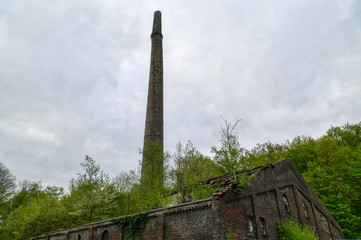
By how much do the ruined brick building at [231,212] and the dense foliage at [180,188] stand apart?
3.57ft

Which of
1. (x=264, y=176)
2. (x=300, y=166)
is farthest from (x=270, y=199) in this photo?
(x=300, y=166)

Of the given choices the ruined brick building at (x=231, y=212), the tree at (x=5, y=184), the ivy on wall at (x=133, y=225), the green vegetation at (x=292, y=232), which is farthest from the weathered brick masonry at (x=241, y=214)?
the tree at (x=5, y=184)

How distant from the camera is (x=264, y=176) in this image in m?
15.8

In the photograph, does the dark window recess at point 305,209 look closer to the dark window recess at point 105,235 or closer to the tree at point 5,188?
the dark window recess at point 105,235

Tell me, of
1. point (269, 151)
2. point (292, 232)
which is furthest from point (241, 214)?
point (269, 151)

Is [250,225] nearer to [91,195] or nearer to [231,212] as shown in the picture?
[231,212]

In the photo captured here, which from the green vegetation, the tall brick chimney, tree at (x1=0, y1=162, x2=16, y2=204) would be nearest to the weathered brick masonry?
the green vegetation

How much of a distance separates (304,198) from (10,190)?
34328mm

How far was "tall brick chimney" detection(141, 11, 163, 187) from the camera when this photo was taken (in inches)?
781

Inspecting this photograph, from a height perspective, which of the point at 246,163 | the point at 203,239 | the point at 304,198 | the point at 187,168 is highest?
the point at 187,168

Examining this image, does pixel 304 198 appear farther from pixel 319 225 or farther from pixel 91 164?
pixel 91 164

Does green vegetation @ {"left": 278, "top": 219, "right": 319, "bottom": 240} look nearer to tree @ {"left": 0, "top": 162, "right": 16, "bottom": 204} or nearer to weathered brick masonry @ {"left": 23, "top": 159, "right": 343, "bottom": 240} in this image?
weathered brick masonry @ {"left": 23, "top": 159, "right": 343, "bottom": 240}

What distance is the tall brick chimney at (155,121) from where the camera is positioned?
19828 mm

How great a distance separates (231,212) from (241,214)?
3.30ft
